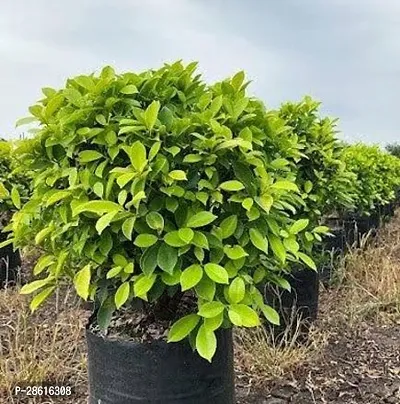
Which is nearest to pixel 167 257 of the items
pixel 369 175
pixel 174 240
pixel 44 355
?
pixel 174 240

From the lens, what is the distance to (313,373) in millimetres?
2840

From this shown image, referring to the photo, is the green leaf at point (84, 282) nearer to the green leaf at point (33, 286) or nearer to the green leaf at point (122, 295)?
the green leaf at point (122, 295)

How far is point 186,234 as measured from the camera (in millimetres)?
1620

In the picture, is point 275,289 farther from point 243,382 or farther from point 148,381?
point 148,381

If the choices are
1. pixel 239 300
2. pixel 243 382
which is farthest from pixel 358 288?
pixel 239 300

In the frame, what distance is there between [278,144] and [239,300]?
66 cm

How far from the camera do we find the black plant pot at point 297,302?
312 cm

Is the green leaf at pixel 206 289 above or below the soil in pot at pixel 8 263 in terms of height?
below

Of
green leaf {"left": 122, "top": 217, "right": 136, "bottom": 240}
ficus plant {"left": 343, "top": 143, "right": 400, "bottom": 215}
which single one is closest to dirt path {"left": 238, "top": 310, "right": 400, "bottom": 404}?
green leaf {"left": 122, "top": 217, "right": 136, "bottom": 240}

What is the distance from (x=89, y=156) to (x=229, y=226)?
48cm

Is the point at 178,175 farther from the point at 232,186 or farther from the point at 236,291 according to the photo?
→ the point at 236,291

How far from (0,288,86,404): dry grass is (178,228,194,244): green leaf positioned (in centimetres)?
137

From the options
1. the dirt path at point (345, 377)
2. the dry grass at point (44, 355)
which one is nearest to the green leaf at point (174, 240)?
the dirt path at point (345, 377)

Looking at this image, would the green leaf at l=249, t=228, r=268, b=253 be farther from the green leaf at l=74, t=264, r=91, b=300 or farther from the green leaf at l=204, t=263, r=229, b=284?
the green leaf at l=74, t=264, r=91, b=300
